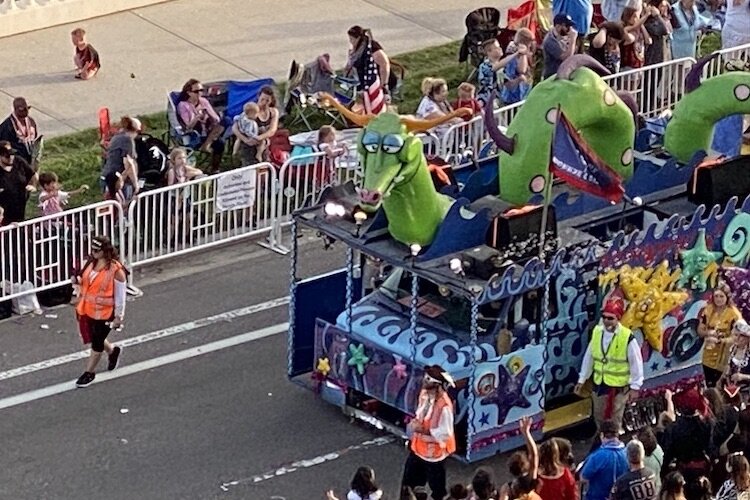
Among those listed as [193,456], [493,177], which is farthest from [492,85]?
[193,456]

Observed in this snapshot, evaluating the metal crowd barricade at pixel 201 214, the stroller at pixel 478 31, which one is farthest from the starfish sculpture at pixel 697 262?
the stroller at pixel 478 31

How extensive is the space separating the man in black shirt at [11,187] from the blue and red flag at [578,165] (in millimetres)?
5407

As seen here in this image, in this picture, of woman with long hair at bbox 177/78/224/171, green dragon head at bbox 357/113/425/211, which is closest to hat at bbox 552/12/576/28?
woman with long hair at bbox 177/78/224/171

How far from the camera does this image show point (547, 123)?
18.8 m

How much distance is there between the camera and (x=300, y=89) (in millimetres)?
25469

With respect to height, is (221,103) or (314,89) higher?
(221,103)

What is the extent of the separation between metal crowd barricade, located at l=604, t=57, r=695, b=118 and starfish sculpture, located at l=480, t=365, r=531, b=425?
7543 mm

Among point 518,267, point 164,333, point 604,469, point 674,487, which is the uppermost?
point 518,267

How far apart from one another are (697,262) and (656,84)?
707cm

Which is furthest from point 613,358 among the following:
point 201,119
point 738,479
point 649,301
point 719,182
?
point 201,119

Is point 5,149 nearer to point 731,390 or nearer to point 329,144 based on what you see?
point 329,144

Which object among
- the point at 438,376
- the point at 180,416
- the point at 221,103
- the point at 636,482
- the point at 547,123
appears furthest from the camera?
the point at 221,103

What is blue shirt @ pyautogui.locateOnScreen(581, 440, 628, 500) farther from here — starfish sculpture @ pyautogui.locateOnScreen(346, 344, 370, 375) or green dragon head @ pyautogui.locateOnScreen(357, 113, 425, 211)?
green dragon head @ pyautogui.locateOnScreen(357, 113, 425, 211)

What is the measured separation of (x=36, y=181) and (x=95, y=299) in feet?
10.4
